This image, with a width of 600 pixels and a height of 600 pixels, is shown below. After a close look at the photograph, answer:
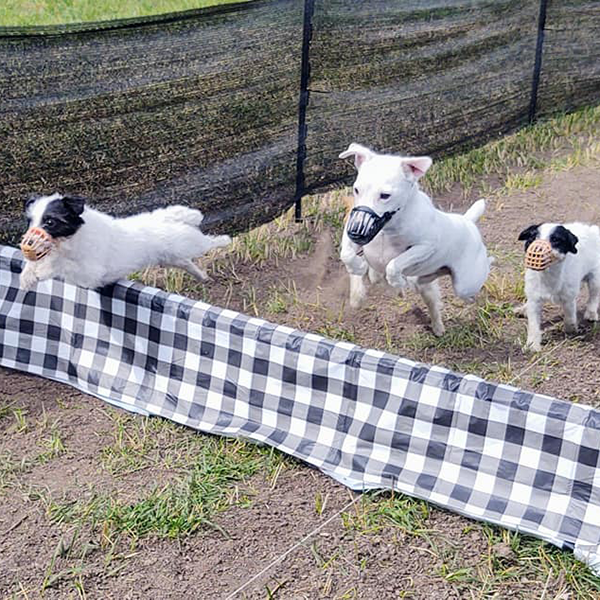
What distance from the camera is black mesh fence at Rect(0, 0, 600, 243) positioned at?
5.11 m

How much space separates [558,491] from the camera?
334 cm

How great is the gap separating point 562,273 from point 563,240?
319mm

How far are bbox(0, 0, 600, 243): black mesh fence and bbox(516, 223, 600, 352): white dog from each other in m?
2.22

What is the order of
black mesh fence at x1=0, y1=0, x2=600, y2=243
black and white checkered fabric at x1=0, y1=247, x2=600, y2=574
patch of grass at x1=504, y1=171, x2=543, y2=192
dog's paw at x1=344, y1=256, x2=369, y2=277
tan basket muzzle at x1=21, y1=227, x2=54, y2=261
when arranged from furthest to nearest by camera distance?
patch of grass at x1=504, y1=171, x2=543, y2=192, black mesh fence at x1=0, y1=0, x2=600, y2=243, dog's paw at x1=344, y1=256, x2=369, y2=277, tan basket muzzle at x1=21, y1=227, x2=54, y2=261, black and white checkered fabric at x1=0, y1=247, x2=600, y2=574

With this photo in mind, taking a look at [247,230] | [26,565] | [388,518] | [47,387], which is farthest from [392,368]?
[247,230]

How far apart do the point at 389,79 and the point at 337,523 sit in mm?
4551

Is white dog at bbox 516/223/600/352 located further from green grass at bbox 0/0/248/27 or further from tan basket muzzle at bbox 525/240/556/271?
green grass at bbox 0/0/248/27

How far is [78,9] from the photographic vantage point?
1155 centimetres

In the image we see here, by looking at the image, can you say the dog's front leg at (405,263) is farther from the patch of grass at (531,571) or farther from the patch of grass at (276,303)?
the patch of grass at (531,571)

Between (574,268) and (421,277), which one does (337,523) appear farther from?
(574,268)

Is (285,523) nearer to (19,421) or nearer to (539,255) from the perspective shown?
(19,421)

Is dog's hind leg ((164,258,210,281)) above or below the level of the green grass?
below

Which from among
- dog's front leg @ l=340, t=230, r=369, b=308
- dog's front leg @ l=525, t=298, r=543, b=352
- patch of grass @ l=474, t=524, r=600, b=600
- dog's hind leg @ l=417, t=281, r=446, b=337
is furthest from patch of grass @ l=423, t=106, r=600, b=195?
patch of grass @ l=474, t=524, r=600, b=600

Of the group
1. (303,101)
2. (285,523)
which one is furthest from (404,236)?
(303,101)
